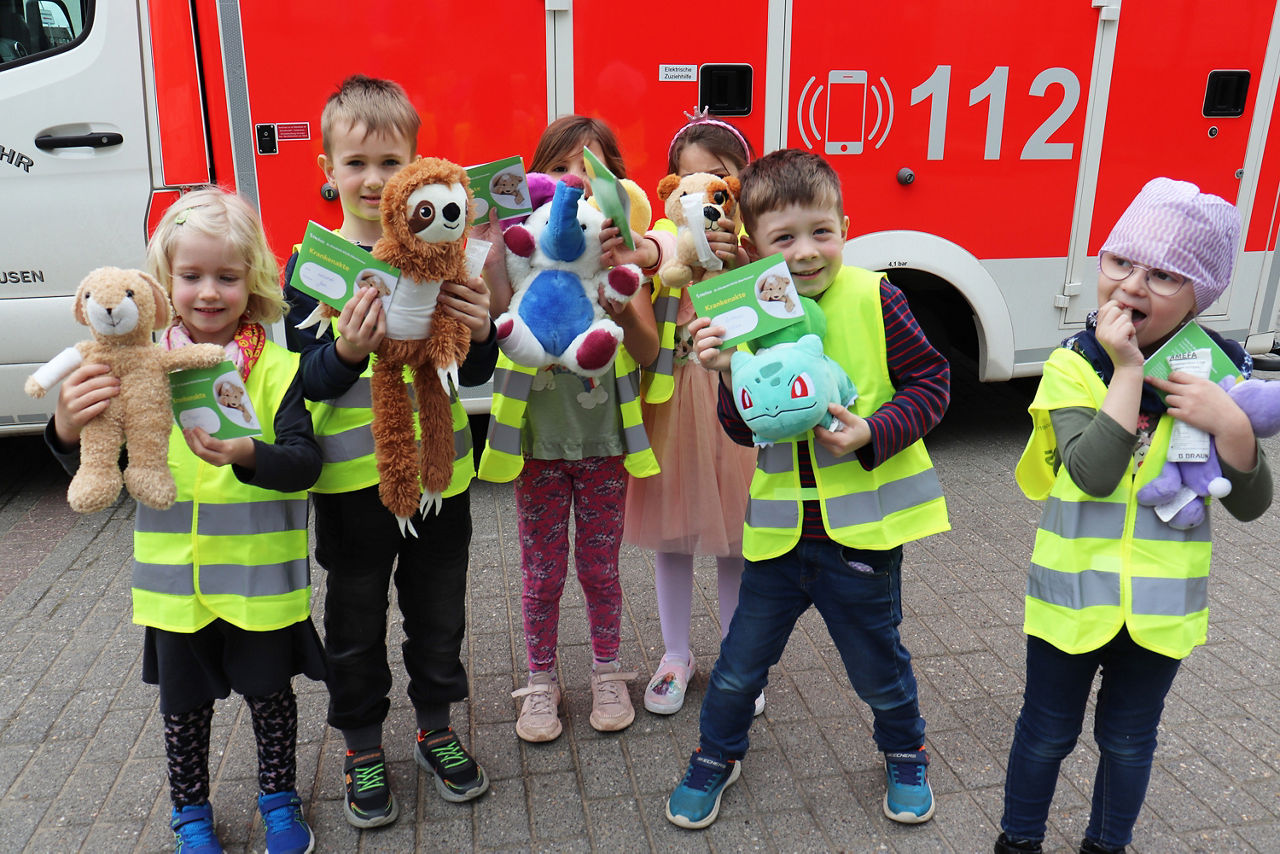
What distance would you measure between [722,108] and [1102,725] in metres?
2.96

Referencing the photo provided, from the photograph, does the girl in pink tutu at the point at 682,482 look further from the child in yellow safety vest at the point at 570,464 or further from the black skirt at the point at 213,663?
the black skirt at the point at 213,663

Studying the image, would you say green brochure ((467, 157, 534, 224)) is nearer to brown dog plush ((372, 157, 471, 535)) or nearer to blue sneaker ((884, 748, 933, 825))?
brown dog plush ((372, 157, 471, 535))

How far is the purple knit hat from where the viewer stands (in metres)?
1.71

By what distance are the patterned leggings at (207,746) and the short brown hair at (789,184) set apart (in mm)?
1649

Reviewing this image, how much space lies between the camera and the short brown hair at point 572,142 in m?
2.37

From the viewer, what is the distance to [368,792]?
233 centimetres

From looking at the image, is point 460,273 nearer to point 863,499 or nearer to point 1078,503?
point 863,499

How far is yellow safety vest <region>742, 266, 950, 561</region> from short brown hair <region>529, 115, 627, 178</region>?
735mm

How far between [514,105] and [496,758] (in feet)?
8.66

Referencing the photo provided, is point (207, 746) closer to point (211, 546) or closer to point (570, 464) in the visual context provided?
point (211, 546)

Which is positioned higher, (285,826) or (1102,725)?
(1102,725)

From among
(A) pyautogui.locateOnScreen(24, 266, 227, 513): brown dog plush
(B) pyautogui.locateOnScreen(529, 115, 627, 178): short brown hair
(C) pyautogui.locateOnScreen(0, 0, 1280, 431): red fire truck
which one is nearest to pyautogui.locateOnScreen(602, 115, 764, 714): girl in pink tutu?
(B) pyautogui.locateOnScreen(529, 115, 627, 178): short brown hair

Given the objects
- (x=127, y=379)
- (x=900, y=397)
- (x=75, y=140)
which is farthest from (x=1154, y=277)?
(x=75, y=140)

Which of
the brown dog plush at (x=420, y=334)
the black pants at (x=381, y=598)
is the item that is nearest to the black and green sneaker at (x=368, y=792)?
the black pants at (x=381, y=598)
